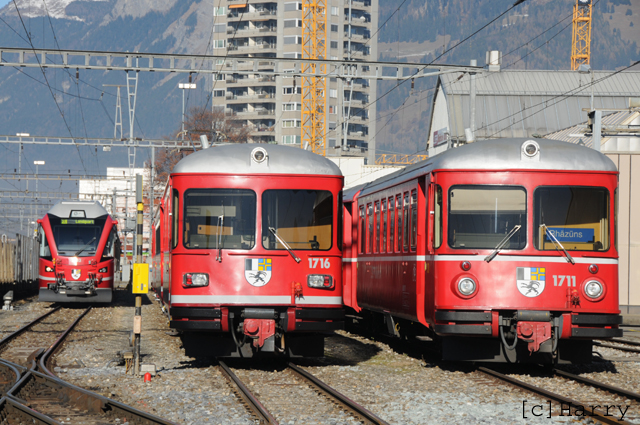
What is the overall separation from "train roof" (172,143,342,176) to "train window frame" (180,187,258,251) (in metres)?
0.30

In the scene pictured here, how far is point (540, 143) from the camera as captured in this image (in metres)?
13.0

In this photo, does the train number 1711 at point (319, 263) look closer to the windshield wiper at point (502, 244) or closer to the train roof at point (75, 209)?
the windshield wiper at point (502, 244)

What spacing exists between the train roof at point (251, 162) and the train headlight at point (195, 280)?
1485mm

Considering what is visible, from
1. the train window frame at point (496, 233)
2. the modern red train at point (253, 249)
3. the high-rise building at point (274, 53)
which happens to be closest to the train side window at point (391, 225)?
the modern red train at point (253, 249)

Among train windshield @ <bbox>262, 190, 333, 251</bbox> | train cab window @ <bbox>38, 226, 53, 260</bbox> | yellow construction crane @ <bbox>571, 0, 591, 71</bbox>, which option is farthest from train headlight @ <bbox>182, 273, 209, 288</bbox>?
yellow construction crane @ <bbox>571, 0, 591, 71</bbox>

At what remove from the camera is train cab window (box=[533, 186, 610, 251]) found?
12594 millimetres

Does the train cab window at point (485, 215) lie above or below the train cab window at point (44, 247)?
above

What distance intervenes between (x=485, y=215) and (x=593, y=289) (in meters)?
1.75

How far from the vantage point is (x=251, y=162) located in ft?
43.6

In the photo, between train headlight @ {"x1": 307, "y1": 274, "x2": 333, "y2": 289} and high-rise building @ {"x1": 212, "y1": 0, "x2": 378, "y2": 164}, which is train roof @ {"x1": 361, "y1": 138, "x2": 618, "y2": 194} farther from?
high-rise building @ {"x1": 212, "y1": 0, "x2": 378, "y2": 164}

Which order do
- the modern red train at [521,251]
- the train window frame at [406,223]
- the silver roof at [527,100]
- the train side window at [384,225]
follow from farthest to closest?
the silver roof at [527,100] < the train side window at [384,225] < the train window frame at [406,223] < the modern red train at [521,251]

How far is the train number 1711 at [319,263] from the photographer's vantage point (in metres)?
13.2

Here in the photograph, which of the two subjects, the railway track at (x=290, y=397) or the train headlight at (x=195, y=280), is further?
the train headlight at (x=195, y=280)

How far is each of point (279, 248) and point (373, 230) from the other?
4.75 metres
